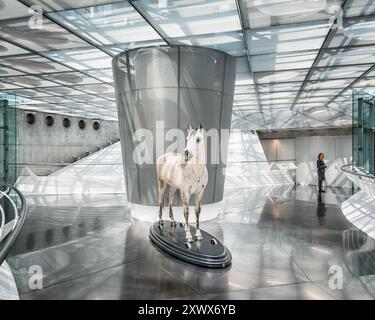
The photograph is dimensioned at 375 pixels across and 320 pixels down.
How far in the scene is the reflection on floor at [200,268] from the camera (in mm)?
3996

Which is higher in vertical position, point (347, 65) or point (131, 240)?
point (347, 65)

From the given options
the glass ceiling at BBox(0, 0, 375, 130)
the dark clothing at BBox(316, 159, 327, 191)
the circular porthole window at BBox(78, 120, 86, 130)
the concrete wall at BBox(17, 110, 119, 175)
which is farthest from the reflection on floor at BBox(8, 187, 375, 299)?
the circular porthole window at BBox(78, 120, 86, 130)

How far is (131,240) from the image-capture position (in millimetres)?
6656

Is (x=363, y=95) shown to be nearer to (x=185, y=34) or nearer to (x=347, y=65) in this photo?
(x=347, y=65)

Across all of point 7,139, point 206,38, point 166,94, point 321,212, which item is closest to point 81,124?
point 7,139

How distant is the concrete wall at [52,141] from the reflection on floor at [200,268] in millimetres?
12750

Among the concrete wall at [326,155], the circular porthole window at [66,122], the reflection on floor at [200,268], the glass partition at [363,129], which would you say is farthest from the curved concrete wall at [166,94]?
the circular porthole window at [66,122]

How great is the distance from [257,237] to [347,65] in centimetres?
636

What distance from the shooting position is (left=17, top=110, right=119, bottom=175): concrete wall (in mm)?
20766

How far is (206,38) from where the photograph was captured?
770 cm

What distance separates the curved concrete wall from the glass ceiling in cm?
35

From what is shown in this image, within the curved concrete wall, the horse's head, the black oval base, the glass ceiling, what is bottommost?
the black oval base

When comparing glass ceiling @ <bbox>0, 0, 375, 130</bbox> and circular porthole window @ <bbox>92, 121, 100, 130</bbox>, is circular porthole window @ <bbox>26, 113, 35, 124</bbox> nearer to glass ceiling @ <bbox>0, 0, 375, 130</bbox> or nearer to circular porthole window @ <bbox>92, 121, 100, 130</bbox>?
circular porthole window @ <bbox>92, 121, 100, 130</bbox>

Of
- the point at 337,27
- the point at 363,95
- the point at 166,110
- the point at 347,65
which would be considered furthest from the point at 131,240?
the point at 363,95
